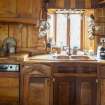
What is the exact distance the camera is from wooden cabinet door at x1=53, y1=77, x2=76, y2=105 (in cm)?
431

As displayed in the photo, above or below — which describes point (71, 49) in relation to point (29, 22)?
below

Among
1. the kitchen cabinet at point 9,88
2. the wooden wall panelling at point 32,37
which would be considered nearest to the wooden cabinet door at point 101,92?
the kitchen cabinet at point 9,88

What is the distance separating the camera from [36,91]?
14.1 feet

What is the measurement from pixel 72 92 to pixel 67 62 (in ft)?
1.58

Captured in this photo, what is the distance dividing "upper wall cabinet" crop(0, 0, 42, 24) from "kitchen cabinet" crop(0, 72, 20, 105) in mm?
920

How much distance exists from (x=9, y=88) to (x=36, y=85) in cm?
41

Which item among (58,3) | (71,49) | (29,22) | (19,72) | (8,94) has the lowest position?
(8,94)

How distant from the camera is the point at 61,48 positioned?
507 centimetres

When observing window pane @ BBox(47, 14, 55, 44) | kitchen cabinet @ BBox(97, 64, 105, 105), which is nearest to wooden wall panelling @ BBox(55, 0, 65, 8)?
window pane @ BBox(47, 14, 55, 44)

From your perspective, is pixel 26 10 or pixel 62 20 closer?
pixel 26 10

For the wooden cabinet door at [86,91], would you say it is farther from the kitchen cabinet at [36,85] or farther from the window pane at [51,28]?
the window pane at [51,28]

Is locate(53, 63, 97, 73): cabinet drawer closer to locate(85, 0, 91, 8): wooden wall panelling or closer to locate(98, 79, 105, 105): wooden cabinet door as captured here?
locate(98, 79, 105, 105): wooden cabinet door

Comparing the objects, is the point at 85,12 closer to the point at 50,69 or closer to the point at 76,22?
the point at 76,22

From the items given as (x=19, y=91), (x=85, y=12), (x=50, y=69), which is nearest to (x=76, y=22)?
(x=85, y=12)
